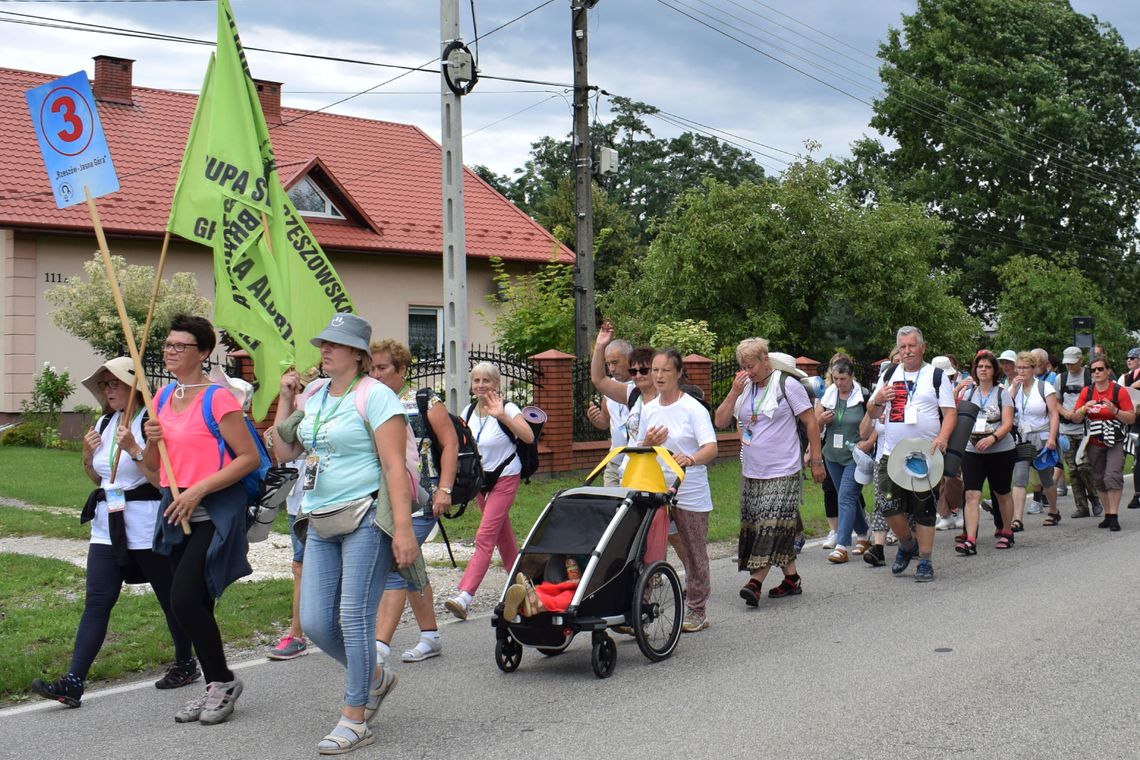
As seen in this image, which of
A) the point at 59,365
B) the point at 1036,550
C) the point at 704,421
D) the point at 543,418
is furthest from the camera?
the point at 59,365

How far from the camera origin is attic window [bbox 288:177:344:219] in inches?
1080

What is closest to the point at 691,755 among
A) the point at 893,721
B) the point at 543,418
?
the point at 893,721

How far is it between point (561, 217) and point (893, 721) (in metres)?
42.5

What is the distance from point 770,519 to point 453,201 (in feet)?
16.8

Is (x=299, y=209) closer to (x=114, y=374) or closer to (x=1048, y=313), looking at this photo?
(x=1048, y=313)

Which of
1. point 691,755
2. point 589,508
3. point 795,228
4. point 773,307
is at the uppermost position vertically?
point 795,228

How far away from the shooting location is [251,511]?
651 centimetres

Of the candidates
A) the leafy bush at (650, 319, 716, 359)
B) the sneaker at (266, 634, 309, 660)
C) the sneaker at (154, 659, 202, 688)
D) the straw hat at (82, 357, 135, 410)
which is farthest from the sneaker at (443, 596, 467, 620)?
the leafy bush at (650, 319, 716, 359)

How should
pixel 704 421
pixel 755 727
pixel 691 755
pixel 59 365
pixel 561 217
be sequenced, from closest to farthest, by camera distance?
1. pixel 691 755
2. pixel 755 727
3. pixel 704 421
4. pixel 59 365
5. pixel 561 217

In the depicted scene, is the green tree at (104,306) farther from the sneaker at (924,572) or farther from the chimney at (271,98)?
the sneaker at (924,572)

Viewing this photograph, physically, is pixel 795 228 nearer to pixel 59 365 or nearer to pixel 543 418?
pixel 59 365

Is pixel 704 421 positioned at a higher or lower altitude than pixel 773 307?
lower

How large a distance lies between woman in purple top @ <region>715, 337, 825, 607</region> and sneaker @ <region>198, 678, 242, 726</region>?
366cm

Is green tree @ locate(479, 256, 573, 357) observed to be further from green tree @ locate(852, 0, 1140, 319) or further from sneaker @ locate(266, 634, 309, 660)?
green tree @ locate(852, 0, 1140, 319)
